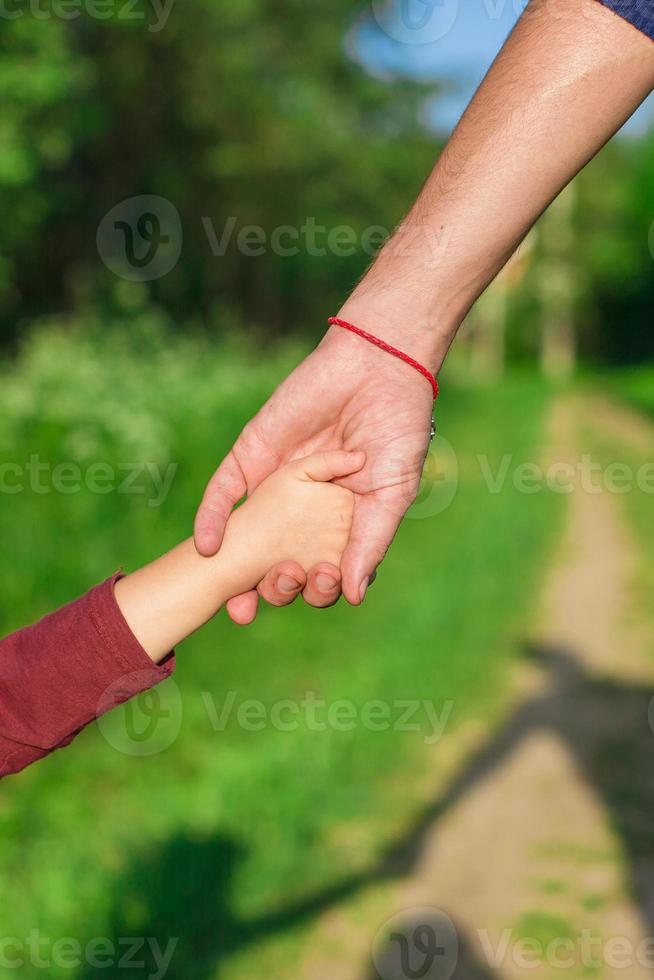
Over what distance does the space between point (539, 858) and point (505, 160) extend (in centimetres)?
297

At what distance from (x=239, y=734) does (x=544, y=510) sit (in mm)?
7083

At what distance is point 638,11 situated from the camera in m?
1.62

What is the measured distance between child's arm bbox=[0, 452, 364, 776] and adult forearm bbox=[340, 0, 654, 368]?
0.96ft

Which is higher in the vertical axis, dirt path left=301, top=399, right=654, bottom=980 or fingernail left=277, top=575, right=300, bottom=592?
fingernail left=277, top=575, right=300, bottom=592

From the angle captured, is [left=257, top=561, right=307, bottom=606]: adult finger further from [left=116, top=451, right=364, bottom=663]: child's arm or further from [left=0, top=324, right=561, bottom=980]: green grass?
[left=0, top=324, right=561, bottom=980]: green grass

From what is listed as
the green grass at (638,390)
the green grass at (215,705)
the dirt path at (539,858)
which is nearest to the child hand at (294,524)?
the green grass at (215,705)

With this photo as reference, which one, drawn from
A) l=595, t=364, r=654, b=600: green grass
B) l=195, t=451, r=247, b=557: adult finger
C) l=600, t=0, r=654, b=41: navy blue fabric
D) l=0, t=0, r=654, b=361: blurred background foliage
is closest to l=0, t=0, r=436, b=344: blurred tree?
l=0, t=0, r=654, b=361: blurred background foliage

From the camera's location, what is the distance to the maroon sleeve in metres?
1.68

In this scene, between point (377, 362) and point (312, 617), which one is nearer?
point (377, 362)

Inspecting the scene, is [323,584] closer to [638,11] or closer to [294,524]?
[294,524]

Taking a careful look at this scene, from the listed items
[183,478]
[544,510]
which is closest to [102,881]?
[183,478]

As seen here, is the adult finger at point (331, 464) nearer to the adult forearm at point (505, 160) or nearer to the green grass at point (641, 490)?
the adult forearm at point (505, 160)

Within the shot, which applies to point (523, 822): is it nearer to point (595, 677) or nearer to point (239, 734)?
point (239, 734)

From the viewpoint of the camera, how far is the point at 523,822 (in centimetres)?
424
